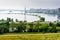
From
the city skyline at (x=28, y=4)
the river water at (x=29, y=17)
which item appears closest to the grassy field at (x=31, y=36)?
the river water at (x=29, y=17)

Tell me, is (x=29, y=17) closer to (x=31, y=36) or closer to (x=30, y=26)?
(x=30, y=26)

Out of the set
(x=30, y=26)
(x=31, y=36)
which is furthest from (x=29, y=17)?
(x=31, y=36)

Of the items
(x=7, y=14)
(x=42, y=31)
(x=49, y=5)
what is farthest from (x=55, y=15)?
(x=7, y=14)

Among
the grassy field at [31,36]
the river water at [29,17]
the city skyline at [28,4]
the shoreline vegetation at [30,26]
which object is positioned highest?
the city skyline at [28,4]

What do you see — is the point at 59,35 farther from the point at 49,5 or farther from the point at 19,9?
the point at 19,9

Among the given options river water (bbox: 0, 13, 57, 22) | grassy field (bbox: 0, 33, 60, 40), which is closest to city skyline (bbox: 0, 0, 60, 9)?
river water (bbox: 0, 13, 57, 22)

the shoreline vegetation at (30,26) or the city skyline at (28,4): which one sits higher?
the city skyline at (28,4)

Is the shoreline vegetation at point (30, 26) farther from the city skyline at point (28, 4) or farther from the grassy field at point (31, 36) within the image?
the city skyline at point (28, 4)

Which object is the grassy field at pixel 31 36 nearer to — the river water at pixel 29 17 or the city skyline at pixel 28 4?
the river water at pixel 29 17
